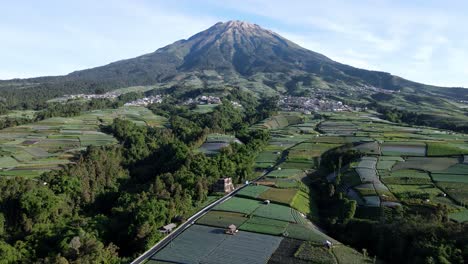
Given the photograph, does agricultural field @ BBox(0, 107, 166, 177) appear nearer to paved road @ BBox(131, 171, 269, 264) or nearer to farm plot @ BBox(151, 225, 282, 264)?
paved road @ BBox(131, 171, 269, 264)

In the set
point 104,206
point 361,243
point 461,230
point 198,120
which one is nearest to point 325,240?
point 361,243

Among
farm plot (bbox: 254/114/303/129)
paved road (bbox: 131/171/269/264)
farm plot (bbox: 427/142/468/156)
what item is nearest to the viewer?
paved road (bbox: 131/171/269/264)

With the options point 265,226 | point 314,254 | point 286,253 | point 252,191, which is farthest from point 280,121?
point 314,254

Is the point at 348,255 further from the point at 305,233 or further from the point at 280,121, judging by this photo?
the point at 280,121

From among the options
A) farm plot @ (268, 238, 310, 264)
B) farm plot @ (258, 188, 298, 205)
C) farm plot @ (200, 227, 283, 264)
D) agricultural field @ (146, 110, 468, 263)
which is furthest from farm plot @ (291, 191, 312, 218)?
farm plot @ (268, 238, 310, 264)

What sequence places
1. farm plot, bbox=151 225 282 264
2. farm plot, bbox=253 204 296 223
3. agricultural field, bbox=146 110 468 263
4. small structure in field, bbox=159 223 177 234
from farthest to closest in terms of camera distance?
1. farm plot, bbox=253 204 296 223
2. small structure in field, bbox=159 223 177 234
3. agricultural field, bbox=146 110 468 263
4. farm plot, bbox=151 225 282 264

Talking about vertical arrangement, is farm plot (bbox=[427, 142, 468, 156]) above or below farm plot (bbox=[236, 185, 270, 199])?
above

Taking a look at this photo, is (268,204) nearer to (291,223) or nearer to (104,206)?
(291,223)

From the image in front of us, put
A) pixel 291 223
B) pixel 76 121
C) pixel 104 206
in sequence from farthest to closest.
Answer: pixel 76 121 < pixel 104 206 < pixel 291 223
